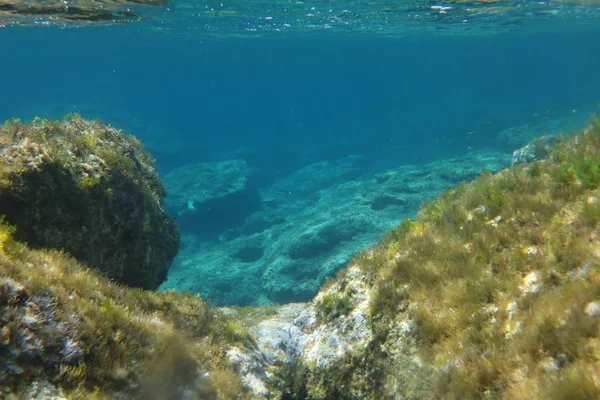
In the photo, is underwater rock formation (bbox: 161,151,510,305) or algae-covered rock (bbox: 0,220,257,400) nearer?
algae-covered rock (bbox: 0,220,257,400)

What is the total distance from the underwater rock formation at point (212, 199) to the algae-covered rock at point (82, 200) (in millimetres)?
21988

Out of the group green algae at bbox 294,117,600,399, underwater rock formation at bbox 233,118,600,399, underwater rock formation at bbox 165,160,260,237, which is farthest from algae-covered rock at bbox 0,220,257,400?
underwater rock formation at bbox 165,160,260,237

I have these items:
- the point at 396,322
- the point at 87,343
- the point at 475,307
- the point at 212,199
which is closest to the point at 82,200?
the point at 87,343

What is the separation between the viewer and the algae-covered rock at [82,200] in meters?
4.86

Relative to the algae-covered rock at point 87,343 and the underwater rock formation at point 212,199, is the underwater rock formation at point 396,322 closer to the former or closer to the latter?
the algae-covered rock at point 87,343

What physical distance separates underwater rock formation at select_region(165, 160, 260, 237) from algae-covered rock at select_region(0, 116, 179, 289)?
2199 cm

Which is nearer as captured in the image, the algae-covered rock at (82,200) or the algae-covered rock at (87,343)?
the algae-covered rock at (87,343)

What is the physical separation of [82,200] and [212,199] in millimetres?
25572

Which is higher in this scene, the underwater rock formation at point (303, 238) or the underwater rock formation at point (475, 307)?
the underwater rock formation at point (475, 307)

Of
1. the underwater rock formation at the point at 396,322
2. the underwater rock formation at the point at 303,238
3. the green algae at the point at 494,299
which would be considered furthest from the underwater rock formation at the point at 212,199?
the green algae at the point at 494,299

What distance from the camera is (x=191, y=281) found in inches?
887

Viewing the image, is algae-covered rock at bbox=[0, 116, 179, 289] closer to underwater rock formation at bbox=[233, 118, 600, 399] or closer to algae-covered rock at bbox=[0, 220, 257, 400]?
algae-covered rock at bbox=[0, 220, 257, 400]

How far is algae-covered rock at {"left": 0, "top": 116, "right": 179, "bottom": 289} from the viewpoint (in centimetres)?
486

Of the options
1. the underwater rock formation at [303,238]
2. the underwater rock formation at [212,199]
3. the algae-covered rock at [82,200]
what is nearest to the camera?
the algae-covered rock at [82,200]
